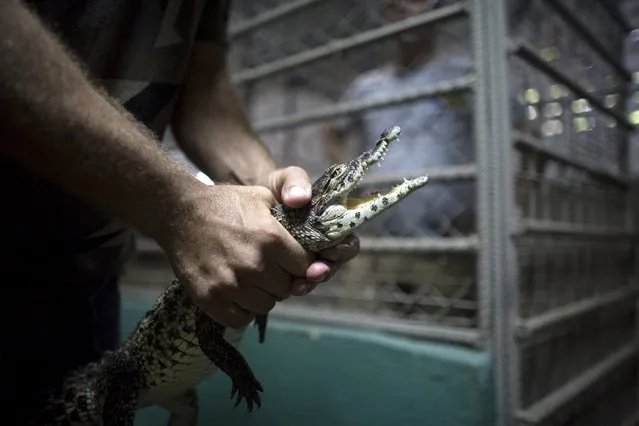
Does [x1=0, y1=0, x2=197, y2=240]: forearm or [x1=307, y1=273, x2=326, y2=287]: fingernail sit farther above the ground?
[x1=0, y1=0, x2=197, y2=240]: forearm

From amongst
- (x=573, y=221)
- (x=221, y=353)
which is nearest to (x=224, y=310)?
(x=221, y=353)

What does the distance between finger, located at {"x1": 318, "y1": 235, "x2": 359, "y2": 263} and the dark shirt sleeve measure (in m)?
0.57

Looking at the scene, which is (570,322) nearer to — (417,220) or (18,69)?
(417,220)

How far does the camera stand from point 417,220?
5.40ft

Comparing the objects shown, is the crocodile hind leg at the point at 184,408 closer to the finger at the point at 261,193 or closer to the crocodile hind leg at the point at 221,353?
the crocodile hind leg at the point at 221,353

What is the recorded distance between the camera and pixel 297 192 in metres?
0.79

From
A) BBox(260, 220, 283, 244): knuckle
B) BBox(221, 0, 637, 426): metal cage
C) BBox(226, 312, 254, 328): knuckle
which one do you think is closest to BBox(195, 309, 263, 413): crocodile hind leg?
BBox(226, 312, 254, 328): knuckle

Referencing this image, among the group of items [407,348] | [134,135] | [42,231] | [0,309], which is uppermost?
[134,135]

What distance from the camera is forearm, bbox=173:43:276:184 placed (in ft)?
3.56

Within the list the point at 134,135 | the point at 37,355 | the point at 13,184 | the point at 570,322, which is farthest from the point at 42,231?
the point at 570,322

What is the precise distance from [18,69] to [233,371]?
0.56 meters

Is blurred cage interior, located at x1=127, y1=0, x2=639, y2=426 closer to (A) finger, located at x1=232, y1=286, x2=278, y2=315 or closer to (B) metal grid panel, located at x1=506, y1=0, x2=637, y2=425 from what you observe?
(B) metal grid panel, located at x1=506, y1=0, x2=637, y2=425

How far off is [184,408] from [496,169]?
2.81 feet

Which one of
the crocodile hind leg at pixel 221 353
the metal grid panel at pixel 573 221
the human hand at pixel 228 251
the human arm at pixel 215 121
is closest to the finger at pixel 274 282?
the human hand at pixel 228 251
